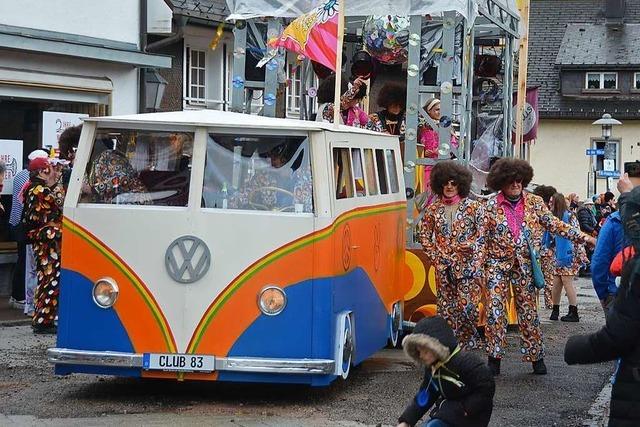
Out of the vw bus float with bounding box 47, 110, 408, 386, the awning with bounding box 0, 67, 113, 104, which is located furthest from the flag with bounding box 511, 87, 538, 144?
the vw bus float with bounding box 47, 110, 408, 386

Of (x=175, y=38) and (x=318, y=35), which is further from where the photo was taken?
(x=175, y=38)

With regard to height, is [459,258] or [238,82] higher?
[238,82]

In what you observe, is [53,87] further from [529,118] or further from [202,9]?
[529,118]

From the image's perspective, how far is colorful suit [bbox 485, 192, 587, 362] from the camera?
1096 cm

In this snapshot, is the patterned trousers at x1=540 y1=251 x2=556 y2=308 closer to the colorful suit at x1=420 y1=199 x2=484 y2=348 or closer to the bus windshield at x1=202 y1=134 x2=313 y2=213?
the colorful suit at x1=420 y1=199 x2=484 y2=348

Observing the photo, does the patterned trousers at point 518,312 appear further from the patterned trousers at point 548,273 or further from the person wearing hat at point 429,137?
the patterned trousers at point 548,273

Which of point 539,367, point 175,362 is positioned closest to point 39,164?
point 175,362

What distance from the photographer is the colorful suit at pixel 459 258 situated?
11.0 meters

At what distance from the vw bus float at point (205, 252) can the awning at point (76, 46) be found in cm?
687

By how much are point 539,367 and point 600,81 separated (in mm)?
42732

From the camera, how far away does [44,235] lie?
1294 centimetres

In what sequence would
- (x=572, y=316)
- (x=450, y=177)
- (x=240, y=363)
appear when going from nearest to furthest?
1. (x=240, y=363)
2. (x=450, y=177)
3. (x=572, y=316)

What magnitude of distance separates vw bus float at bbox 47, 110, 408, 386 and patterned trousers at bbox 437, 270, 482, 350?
199 centimetres

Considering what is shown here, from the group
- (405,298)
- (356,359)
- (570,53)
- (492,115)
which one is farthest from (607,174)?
(356,359)
